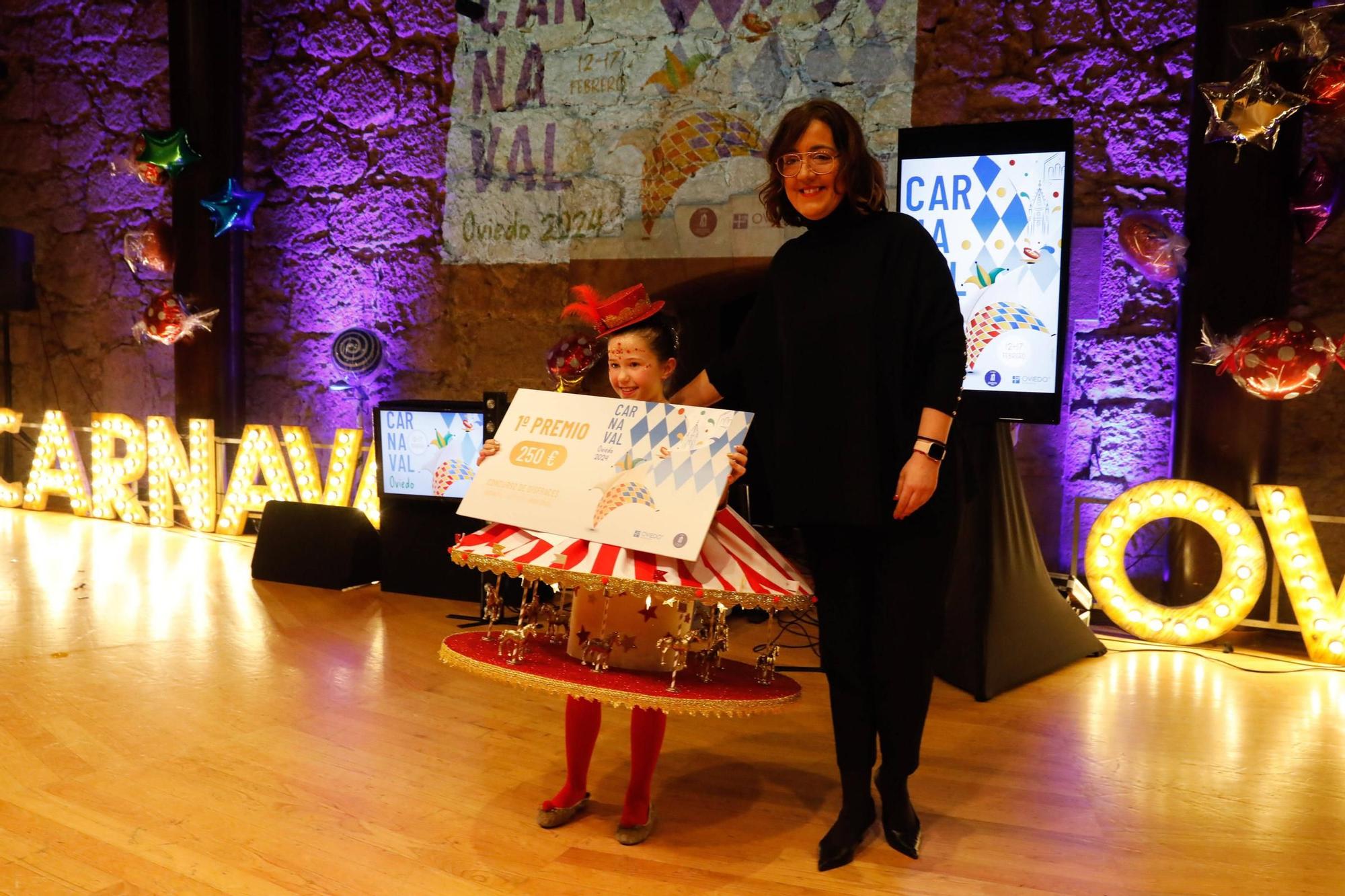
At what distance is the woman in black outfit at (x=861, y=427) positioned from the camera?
1.98m

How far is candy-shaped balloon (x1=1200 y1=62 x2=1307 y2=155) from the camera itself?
11.3 feet

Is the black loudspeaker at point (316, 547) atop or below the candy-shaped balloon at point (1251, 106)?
below

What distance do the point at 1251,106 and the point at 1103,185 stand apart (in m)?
0.77

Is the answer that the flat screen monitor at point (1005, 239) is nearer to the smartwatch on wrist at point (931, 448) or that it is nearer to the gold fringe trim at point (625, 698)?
the smartwatch on wrist at point (931, 448)

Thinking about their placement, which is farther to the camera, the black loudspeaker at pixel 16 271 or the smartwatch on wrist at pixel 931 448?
the black loudspeaker at pixel 16 271

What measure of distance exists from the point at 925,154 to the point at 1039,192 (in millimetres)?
389

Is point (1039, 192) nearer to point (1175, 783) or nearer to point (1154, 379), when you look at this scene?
point (1154, 379)

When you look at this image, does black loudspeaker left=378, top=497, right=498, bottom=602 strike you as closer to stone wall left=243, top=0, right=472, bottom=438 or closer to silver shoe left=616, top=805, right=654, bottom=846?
stone wall left=243, top=0, right=472, bottom=438

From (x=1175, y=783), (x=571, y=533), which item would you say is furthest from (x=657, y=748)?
(x=1175, y=783)

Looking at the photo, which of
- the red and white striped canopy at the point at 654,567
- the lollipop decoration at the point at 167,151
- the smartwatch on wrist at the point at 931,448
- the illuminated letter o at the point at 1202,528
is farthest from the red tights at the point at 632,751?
the lollipop decoration at the point at 167,151

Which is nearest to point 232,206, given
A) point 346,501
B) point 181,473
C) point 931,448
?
point 181,473

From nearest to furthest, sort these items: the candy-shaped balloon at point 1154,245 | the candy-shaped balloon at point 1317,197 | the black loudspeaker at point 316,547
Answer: the candy-shaped balloon at point 1317,197 → the candy-shaped balloon at point 1154,245 → the black loudspeaker at point 316,547

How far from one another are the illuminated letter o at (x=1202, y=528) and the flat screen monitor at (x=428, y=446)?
257cm

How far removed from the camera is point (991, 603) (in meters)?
3.30
